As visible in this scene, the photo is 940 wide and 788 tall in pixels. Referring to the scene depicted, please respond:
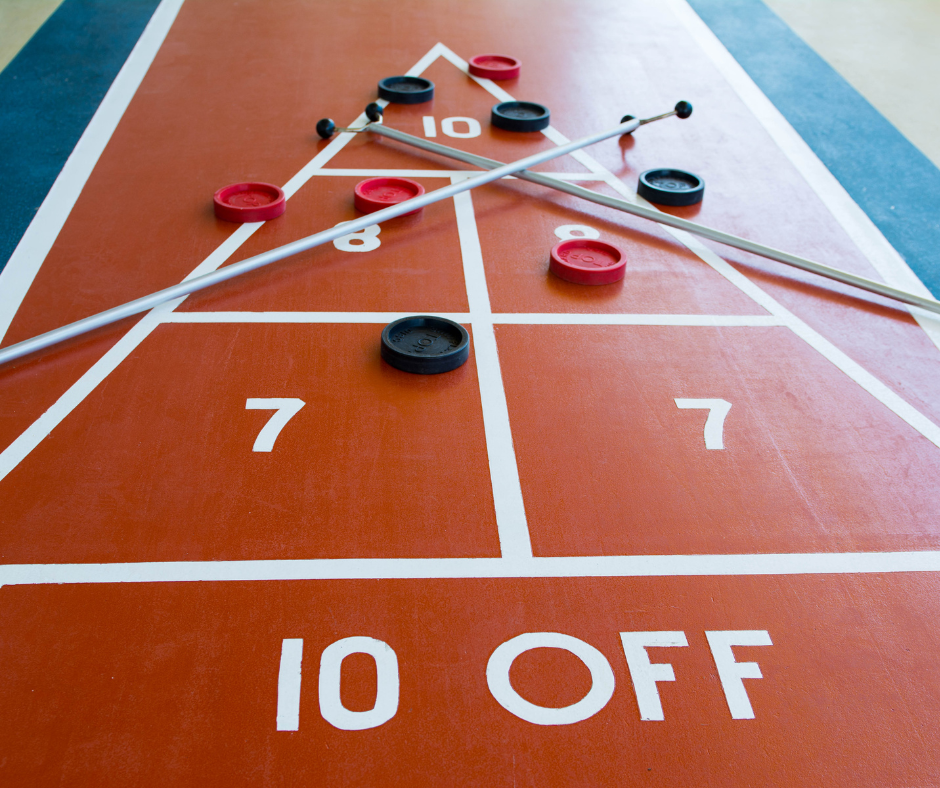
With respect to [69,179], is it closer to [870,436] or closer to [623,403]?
[623,403]

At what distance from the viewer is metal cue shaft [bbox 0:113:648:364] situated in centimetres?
303

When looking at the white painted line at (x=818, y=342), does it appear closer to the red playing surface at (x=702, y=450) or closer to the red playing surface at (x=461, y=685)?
the red playing surface at (x=702, y=450)

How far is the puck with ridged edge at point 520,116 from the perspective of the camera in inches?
201

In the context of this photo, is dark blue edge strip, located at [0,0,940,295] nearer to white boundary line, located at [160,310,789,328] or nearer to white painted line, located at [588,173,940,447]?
white painted line, located at [588,173,940,447]

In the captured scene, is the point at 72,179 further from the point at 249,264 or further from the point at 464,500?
the point at 464,500

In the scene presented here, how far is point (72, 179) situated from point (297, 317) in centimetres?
197

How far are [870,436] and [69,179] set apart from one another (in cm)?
412

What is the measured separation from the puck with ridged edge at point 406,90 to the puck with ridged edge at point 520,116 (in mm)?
503

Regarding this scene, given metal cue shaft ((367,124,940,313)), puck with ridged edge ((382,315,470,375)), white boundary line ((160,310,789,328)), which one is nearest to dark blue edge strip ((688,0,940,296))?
metal cue shaft ((367,124,940,313))

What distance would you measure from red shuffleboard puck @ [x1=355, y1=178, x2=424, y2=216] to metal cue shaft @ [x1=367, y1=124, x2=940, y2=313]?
460 millimetres

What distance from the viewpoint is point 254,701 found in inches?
78.9

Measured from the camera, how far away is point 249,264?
3.47 metres

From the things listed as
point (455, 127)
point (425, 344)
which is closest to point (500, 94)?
point (455, 127)

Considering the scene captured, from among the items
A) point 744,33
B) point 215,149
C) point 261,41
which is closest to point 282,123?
point 215,149
